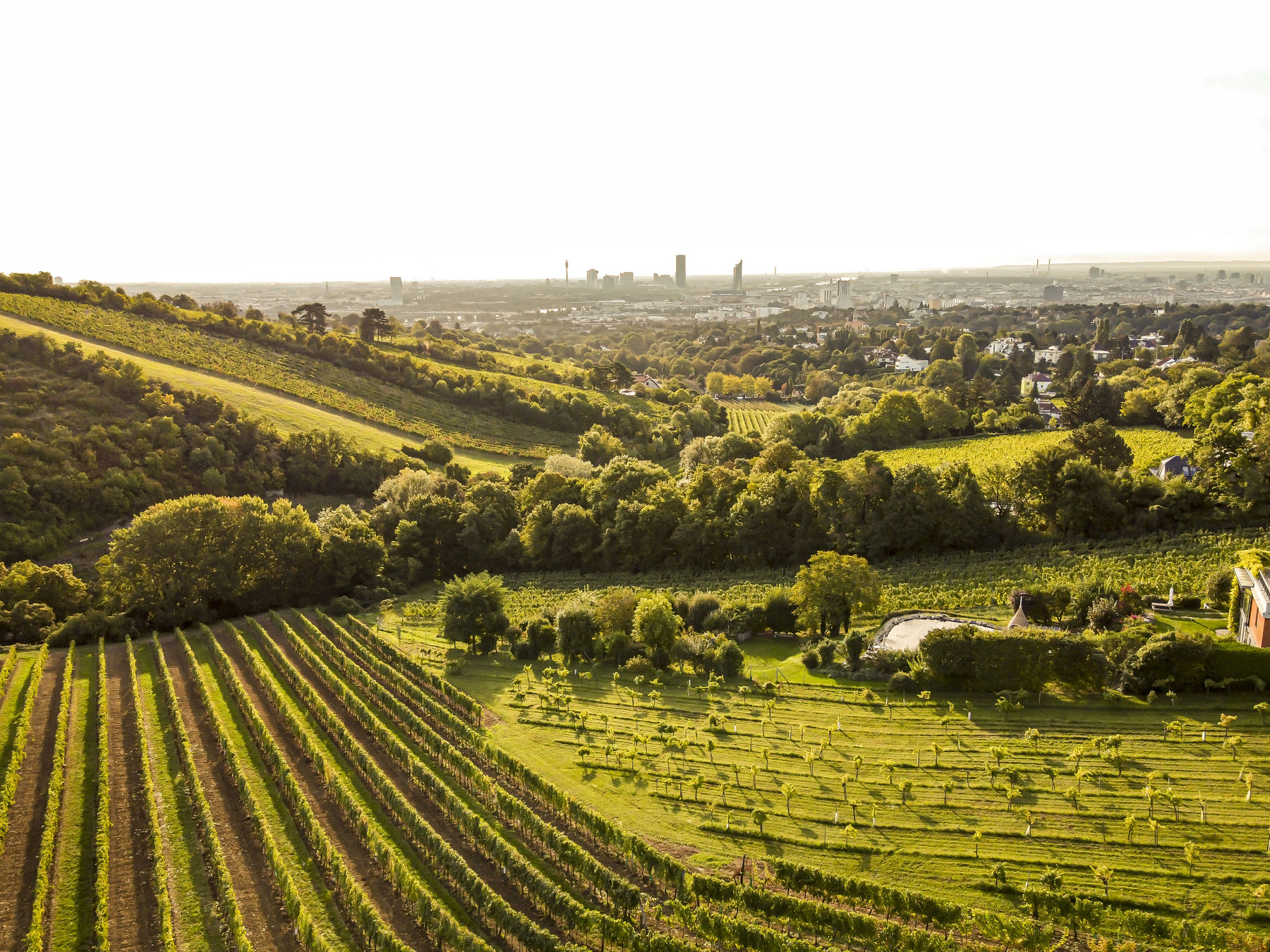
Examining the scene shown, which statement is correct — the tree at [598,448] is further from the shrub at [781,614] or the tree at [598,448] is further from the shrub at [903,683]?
the shrub at [903,683]

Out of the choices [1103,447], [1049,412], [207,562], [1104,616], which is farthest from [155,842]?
[1049,412]

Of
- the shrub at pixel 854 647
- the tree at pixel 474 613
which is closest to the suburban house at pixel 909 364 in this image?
the shrub at pixel 854 647

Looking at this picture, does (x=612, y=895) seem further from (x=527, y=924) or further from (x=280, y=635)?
(x=280, y=635)

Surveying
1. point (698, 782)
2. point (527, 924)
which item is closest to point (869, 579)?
point (698, 782)

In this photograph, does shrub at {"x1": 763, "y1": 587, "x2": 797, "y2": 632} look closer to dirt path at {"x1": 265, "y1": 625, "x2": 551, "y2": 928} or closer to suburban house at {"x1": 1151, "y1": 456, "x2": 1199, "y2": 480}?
dirt path at {"x1": 265, "y1": 625, "x2": 551, "y2": 928}

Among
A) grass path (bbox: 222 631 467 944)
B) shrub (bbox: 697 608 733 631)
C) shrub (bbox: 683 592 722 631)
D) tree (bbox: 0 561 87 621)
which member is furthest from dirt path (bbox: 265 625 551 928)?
tree (bbox: 0 561 87 621)

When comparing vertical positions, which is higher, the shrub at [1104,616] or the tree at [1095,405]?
the tree at [1095,405]
